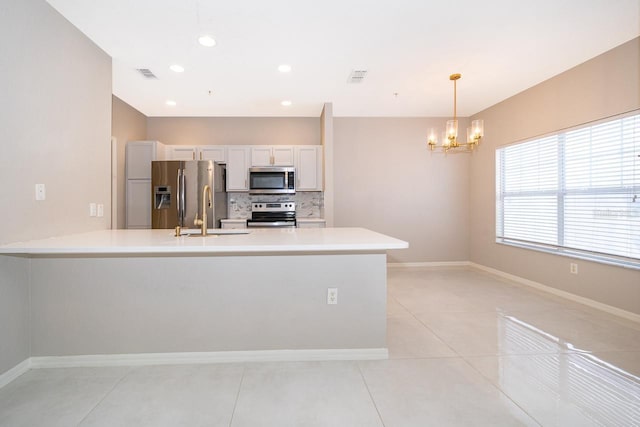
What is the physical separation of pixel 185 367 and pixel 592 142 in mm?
4383

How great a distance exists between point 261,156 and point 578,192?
13.5 ft

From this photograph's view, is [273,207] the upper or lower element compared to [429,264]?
upper

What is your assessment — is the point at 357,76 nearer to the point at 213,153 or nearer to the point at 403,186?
the point at 403,186

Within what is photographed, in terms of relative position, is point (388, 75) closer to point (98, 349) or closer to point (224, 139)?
point (224, 139)

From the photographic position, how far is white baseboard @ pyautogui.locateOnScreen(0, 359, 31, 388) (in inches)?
76.7

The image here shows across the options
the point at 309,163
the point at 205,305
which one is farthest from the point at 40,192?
the point at 309,163

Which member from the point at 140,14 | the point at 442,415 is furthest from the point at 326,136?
the point at 442,415

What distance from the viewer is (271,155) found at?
199 inches

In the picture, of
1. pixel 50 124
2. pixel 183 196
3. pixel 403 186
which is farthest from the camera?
pixel 403 186

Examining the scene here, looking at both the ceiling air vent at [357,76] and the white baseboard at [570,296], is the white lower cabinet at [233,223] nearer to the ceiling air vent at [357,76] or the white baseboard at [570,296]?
the ceiling air vent at [357,76]

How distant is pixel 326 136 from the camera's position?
4.80m

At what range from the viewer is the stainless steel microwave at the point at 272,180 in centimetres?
493

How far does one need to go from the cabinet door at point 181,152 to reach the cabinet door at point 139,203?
1.89 feet

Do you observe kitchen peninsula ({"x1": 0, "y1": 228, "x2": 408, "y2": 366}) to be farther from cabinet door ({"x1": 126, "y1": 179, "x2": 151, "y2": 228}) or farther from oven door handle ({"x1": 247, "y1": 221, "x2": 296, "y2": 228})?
oven door handle ({"x1": 247, "y1": 221, "x2": 296, "y2": 228})
